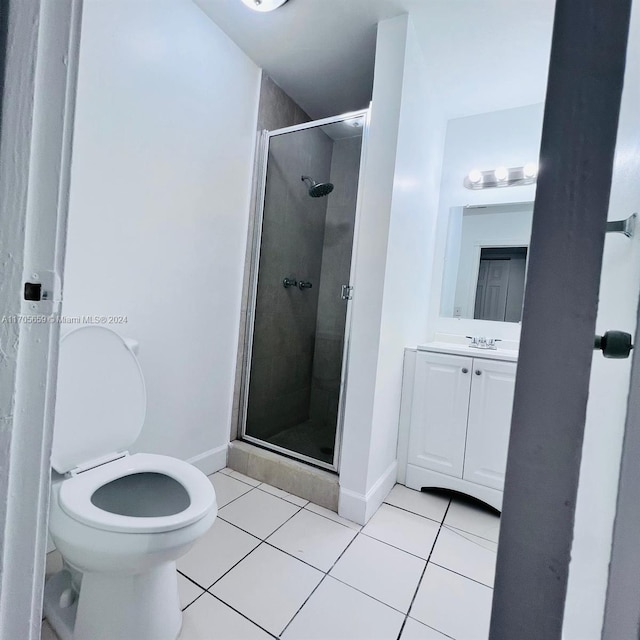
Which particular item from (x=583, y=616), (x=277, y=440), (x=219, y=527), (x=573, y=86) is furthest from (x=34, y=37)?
(x=277, y=440)

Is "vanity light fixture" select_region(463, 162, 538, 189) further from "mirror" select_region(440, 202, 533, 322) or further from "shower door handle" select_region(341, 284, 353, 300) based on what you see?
"shower door handle" select_region(341, 284, 353, 300)

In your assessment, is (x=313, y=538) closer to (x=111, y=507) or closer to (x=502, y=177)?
(x=111, y=507)

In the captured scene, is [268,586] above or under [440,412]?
under

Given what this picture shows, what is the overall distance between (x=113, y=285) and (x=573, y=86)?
5.00 ft

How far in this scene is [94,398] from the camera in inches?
45.6

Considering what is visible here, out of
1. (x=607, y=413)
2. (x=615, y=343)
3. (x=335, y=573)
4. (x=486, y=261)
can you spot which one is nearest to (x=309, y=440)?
(x=335, y=573)

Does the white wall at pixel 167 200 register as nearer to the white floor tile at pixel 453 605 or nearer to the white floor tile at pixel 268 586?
the white floor tile at pixel 268 586

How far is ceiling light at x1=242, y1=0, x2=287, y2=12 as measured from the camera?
1.50m

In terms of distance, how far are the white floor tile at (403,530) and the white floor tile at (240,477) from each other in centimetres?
65

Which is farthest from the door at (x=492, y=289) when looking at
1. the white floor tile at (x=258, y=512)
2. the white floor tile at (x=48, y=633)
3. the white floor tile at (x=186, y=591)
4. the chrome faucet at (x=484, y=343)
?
the white floor tile at (x=48, y=633)

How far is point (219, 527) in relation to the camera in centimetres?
150

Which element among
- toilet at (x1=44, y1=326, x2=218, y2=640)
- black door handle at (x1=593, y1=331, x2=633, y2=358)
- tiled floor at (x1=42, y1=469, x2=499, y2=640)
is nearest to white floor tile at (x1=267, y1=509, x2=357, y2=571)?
tiled floor at (x1=42, y1=469, x2=499, y2=640)

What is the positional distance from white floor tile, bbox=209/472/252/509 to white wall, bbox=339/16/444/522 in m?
0.54

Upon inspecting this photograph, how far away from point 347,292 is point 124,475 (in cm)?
127
